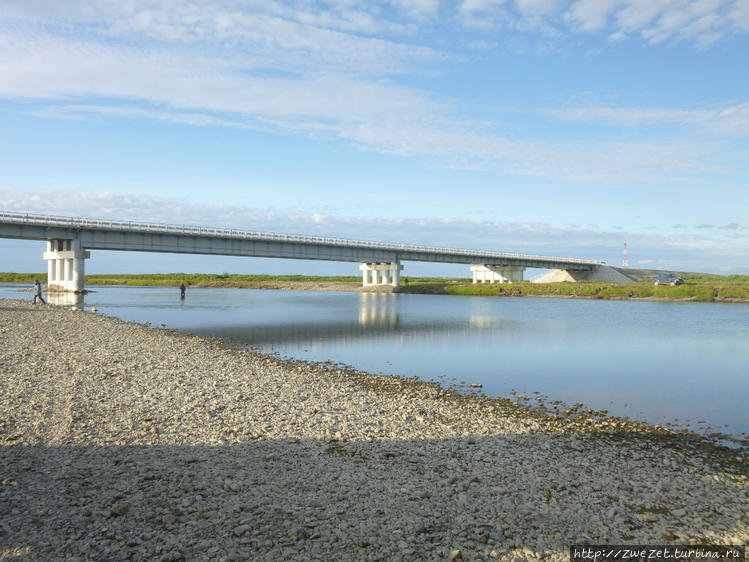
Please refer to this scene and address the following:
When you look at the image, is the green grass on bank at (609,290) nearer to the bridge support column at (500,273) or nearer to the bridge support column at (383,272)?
the bridge support column at (383,272)

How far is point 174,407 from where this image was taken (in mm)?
12938

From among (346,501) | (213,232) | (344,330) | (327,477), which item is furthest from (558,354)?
(213,232)

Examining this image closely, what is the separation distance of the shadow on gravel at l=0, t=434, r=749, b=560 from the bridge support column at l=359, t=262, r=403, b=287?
96836 mm

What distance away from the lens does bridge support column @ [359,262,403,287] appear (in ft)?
353

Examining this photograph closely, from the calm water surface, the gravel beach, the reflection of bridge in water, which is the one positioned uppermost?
the gravel beach

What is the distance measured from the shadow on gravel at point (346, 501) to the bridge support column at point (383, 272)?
96.8 metres

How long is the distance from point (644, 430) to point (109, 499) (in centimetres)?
1185

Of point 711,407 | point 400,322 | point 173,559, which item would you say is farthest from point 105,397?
point 400,322

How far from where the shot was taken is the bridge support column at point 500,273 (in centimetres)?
12888

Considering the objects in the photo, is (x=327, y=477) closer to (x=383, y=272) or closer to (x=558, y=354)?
(x=558, y=354)

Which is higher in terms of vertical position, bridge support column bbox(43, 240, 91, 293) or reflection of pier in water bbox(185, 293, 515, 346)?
bridge support column bbox(43, 240, 91, 293)

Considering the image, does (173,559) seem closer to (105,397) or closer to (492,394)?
(105,397)

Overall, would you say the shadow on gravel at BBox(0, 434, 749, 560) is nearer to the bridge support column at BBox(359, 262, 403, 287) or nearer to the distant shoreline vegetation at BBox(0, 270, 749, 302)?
the distant shoreline vegetation at BBox(0, 270, 749, 302)

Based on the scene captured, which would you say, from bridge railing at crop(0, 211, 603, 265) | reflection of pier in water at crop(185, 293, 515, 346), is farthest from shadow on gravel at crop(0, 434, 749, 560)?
bridge railing at crop(0, 211, 603, 265)
